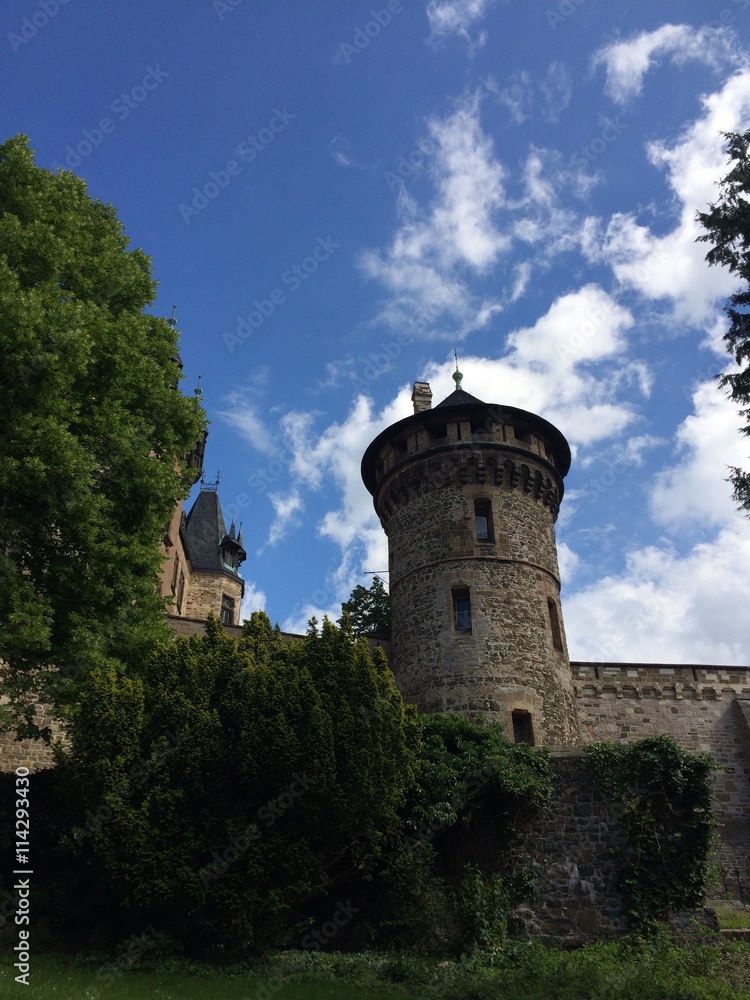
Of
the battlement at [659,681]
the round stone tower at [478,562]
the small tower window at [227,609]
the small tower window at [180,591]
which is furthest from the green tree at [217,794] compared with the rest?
the small tower window at [227,609]

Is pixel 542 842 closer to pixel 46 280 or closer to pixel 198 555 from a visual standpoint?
pixel 46 280

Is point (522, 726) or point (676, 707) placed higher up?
point (676, 707)

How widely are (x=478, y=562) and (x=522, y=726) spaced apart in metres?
3.96

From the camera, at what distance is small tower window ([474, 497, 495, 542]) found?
1982 cm

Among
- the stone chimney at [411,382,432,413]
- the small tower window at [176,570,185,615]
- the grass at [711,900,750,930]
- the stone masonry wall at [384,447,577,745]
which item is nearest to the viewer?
the grass at [711,900,750,930]

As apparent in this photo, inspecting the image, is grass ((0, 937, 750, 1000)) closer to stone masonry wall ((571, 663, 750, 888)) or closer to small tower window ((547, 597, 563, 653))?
small tower window ((547, 597, 563, 653))

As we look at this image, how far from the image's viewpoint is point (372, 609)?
80.8ft

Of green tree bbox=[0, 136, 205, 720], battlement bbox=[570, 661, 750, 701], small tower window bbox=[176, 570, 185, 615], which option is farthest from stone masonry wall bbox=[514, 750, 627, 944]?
small tower window bbox=[176, 570, 185, 615]

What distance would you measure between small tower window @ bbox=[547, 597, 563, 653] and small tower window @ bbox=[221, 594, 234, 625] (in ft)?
52.4

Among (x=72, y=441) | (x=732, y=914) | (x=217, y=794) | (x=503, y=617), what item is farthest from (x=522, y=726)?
(x=72, y=441)

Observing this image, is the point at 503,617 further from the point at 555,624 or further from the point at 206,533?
the point at 206,533

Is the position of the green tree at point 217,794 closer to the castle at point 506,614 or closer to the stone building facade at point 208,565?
the castle at point 506,614

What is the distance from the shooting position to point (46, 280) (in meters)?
11.1

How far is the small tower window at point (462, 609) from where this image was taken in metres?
18.6
